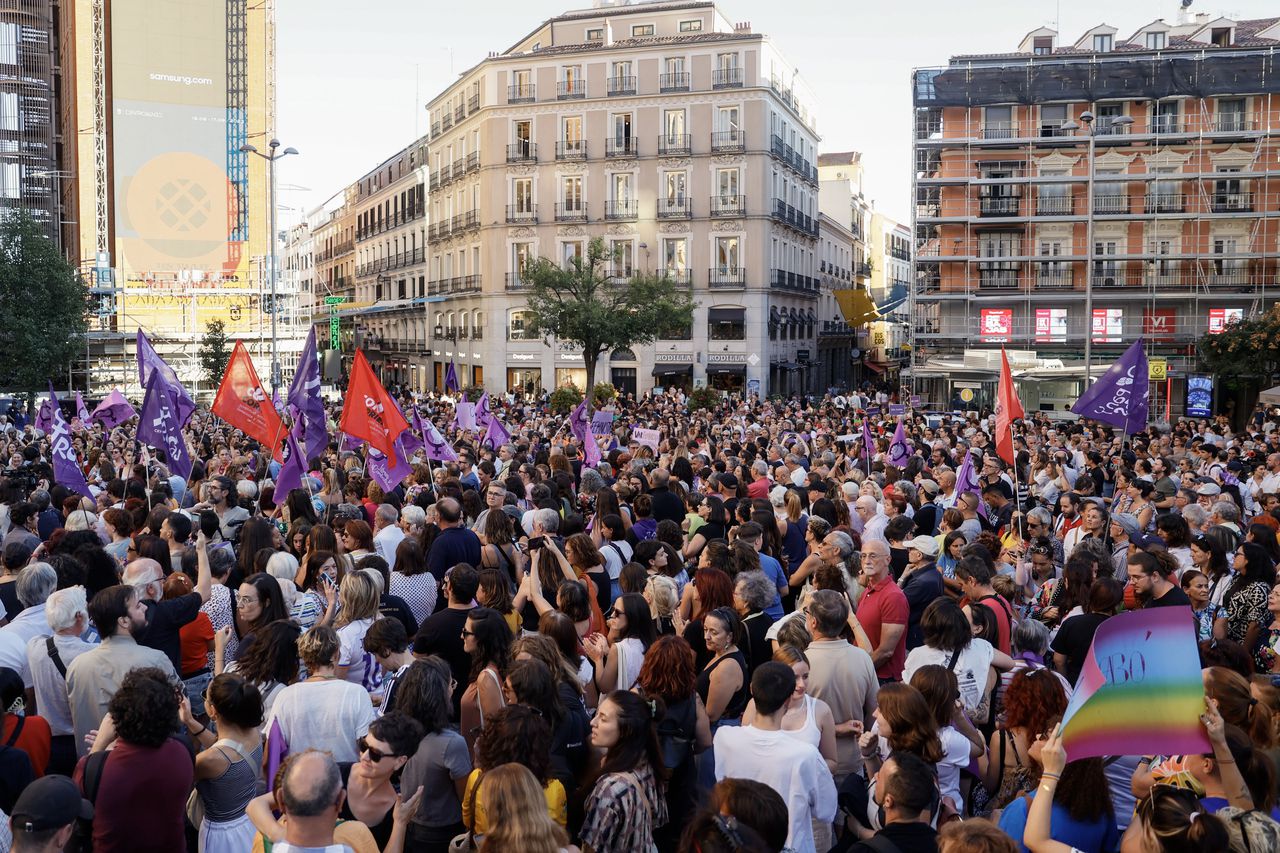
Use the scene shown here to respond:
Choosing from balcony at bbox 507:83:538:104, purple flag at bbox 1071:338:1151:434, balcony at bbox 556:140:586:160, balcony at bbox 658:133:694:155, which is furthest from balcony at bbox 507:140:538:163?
purple flag at bbox 1071:338:1151:434

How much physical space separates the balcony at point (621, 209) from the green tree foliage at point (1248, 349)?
79.9ft

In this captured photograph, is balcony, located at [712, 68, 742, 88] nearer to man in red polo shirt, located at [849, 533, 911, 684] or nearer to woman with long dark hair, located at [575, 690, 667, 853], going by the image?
man in red polo shirt, located at [849, 533, 911, 684]

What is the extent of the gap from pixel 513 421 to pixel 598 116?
26.6m

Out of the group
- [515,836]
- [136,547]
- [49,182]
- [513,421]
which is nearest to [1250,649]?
[515,836]

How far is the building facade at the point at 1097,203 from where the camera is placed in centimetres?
4172

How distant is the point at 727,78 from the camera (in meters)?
47.8

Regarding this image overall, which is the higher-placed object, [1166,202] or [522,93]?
[522,93]

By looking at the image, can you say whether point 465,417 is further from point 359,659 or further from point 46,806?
point 46,806

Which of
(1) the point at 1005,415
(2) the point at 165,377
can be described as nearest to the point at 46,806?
(1) the point at 1005,415

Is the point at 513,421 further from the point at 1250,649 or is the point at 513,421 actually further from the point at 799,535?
the point at 1250,649

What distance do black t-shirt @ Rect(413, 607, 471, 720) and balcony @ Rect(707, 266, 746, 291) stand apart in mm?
43416

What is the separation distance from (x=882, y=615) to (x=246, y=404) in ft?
31.2

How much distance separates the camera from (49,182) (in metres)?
54.7

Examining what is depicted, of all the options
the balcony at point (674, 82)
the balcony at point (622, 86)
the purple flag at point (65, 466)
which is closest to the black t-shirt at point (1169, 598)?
the purple flag at point (65, 466)
